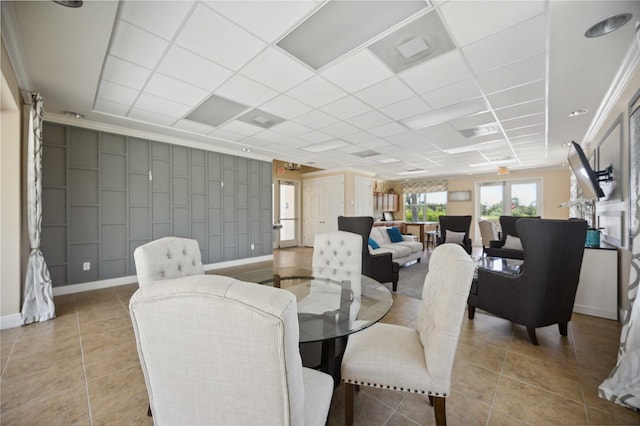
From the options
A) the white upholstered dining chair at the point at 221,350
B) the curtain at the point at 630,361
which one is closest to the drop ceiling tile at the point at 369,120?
the curtain at the point at 630,361

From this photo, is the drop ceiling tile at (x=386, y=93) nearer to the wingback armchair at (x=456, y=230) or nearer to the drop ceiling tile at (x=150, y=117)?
the drop ceiling tile at (x=150, y=117)

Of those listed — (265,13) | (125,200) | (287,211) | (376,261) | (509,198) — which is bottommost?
(376,261)

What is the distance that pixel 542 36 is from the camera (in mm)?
1998

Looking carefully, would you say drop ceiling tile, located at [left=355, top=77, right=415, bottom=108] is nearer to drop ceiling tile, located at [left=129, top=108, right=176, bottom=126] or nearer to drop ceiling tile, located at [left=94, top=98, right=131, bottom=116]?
drop ceiling tile, located at [left=129, top=108, right=176, bottom=126]

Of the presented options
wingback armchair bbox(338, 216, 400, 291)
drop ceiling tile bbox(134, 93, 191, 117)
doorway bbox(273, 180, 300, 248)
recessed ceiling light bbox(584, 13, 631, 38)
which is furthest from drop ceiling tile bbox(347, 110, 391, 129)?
doorway bbox(273, 180, 300, 248)

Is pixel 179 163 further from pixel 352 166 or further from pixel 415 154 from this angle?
pixel 415 154

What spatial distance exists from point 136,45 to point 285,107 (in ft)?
5.39

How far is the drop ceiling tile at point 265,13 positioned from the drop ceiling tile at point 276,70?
9.9 inches

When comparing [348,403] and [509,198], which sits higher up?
[509,198]

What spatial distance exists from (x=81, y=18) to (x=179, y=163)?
10.4ft

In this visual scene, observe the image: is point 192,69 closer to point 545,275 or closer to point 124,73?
point 124,73

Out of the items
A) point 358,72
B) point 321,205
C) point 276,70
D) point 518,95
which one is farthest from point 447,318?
point 321,205

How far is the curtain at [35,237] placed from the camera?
2.71 m

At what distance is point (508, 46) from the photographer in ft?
6.99
